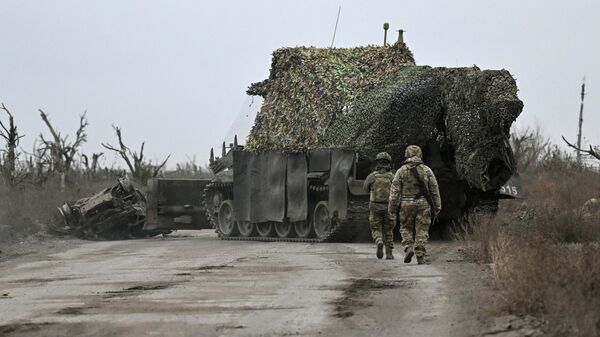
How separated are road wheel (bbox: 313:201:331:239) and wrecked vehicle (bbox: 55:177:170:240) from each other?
256 inches

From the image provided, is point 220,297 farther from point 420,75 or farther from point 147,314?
point 420,75

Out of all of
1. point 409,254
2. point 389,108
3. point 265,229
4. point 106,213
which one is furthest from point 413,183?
point 106,213

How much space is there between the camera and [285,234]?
27031mm

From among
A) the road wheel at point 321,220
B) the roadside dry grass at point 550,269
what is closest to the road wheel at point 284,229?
the road wheel at point 321,220

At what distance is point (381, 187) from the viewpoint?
18.8 metres

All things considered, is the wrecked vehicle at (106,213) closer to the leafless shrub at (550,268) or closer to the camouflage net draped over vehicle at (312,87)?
the camouflage net draped over vehicle at (312,87)

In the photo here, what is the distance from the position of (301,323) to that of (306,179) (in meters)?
15.4

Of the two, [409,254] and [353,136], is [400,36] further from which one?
[409,254]

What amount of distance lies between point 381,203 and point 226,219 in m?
11.3

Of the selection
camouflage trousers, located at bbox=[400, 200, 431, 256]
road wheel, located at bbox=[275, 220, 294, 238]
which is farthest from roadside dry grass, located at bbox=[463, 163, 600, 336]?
road wheel, located at bbox=[275, 220, 294, 238]

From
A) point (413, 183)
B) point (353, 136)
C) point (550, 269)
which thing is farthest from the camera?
point (353, 136)

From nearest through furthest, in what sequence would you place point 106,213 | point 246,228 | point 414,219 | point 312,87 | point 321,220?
point 414,219
point 321,220
point 312,87
point 246,228
point 106,213

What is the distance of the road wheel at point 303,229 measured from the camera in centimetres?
2600

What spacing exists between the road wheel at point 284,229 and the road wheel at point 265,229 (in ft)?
0.91
